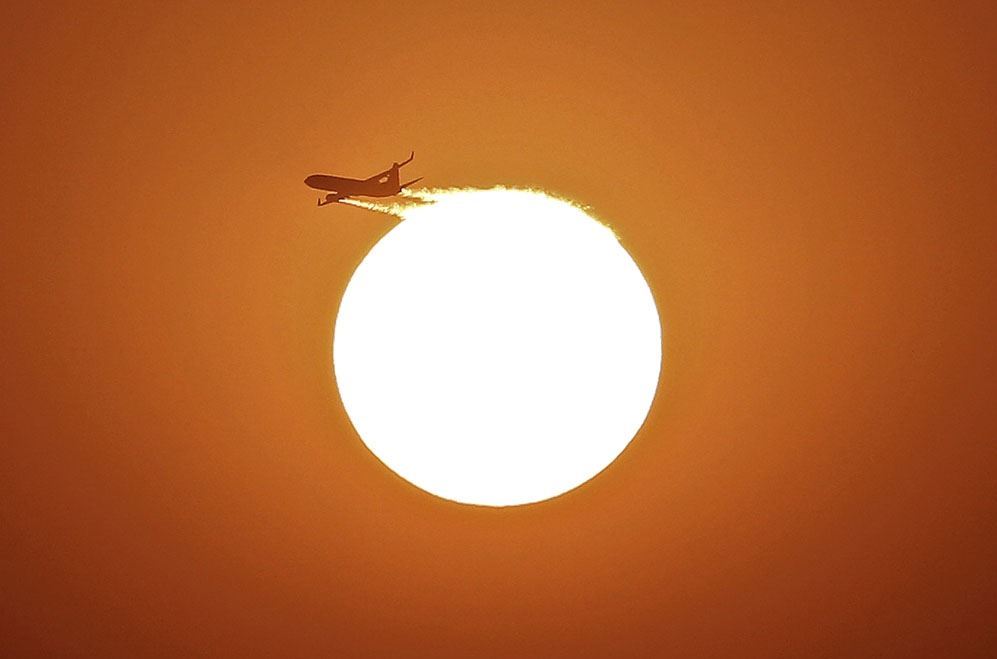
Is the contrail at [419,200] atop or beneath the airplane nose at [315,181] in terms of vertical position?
atop

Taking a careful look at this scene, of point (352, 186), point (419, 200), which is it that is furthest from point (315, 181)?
point (419, 200)

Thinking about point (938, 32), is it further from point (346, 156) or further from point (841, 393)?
point (346, 156)

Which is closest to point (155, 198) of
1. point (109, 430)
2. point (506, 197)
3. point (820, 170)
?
point (109, 430)

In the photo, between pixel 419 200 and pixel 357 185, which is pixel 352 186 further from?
pixel 419 200

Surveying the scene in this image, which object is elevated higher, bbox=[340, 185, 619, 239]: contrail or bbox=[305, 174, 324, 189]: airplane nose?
bbox=[340, 185, 619, 239]: contrail

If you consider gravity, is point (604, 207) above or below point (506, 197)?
above

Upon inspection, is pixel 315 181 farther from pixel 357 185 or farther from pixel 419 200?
pixel 419 200

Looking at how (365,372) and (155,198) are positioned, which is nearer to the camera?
(365,372)

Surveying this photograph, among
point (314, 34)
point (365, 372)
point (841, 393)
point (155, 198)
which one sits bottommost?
point (365, 372)
